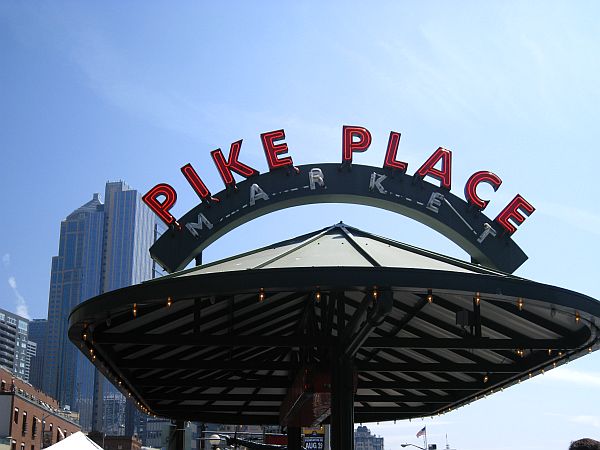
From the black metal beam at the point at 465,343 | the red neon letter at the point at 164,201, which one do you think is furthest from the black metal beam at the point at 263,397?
the black metal beam at the point at 465,343

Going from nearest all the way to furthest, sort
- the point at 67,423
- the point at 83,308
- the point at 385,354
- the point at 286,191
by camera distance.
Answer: the point at 83,308
the point at 385,354
the point at 286,191
the point at 67,423

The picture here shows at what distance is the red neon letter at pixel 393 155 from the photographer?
27.5 metres

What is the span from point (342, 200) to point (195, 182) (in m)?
4.91

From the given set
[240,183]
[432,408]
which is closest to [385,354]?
[432,408]

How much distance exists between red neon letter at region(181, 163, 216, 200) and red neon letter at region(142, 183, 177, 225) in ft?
2.28

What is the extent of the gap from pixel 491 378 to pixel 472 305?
535 cm

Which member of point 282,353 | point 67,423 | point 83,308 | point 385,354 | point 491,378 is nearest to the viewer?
point 83,308

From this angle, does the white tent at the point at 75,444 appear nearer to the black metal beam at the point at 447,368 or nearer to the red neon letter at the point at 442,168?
the black metal beam at the point at 447,368

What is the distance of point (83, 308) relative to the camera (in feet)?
49.7

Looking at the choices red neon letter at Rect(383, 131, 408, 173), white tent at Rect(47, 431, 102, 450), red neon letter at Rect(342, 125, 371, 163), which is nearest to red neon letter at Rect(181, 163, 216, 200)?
red neon letter at Rect(342, 125, 371, 163)

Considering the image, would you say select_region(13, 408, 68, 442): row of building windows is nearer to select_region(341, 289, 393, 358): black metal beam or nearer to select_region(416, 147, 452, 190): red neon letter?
select_region(416, 147, 452, 190): red neon letter

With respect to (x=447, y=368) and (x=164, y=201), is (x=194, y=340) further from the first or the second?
(x=164, y=201)

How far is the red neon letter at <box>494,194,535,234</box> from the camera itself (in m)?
27.2

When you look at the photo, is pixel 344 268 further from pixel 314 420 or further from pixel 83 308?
pixel 314 420
